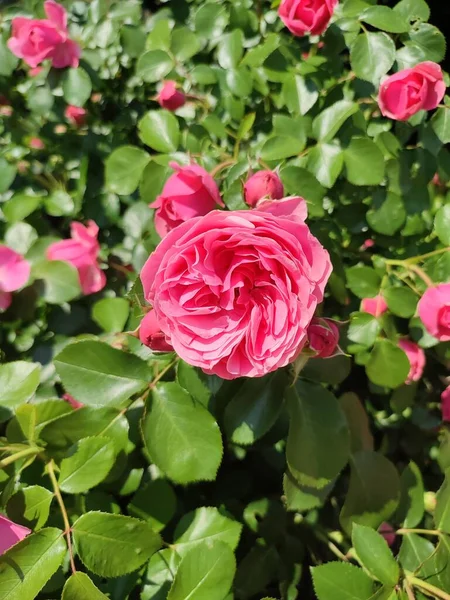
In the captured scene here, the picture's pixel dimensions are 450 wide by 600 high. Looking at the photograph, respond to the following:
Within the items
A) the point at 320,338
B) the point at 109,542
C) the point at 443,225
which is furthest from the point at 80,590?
the point at 443,225

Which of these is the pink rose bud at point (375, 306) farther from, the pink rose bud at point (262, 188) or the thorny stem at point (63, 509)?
the thorny stem at point (63, 509)

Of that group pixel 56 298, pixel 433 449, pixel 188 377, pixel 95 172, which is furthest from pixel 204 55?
pixel 433 449

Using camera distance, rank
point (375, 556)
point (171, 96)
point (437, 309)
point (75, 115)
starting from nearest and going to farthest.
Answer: point (375, 556) → point (437, 309) → point (171, 96) → point (75, 115)

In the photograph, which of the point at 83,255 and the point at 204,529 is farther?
the point at 83,255

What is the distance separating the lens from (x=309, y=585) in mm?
1242

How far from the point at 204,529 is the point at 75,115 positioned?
1063mm

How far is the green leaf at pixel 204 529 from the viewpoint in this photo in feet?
2.65

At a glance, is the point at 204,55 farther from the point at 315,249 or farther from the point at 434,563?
the point at 434,563

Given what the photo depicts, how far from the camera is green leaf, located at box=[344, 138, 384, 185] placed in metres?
0.90

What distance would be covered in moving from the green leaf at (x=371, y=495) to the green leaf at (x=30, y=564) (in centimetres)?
47

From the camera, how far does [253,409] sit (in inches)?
30.7

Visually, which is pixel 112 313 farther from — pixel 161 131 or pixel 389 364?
pixel 389 364

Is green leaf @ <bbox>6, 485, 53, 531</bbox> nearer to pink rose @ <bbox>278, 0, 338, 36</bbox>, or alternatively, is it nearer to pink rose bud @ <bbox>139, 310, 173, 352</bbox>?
pink rose bud @ <bbox>139, 310, 173, 352</bbox>

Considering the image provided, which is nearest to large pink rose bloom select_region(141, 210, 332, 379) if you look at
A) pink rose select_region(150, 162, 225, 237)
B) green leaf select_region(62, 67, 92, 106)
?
pink rose select_region(150, 162, 225, 237)
